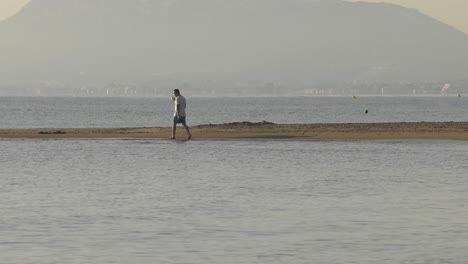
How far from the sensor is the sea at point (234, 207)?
618 inches

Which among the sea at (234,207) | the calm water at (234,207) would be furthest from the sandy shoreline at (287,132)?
the calm water at (234,207)

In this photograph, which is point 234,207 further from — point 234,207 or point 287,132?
point 287,132

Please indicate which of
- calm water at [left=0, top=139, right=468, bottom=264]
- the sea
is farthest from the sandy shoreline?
calm water at [left=0, top=139, right=468, bottom=264]

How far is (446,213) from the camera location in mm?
19594

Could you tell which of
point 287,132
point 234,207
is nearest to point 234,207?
point 234,207

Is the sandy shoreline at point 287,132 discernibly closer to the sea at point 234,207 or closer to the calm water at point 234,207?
the sea at point 234,207

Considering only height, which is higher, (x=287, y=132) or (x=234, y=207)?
(x=287, y=132)

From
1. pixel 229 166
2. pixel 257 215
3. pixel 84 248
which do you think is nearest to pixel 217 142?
pixel 229 166

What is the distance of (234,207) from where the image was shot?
20688mm

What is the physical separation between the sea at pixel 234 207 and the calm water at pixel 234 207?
26mm

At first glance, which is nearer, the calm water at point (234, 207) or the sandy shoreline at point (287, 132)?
the calm water at point (234, 207)

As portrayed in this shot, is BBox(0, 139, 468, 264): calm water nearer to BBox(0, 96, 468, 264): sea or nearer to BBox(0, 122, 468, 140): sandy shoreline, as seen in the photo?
BBox(0, 96, 468, 264): sea

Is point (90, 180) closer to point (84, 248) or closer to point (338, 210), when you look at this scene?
point (338, 210)

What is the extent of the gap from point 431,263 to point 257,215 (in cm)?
528
